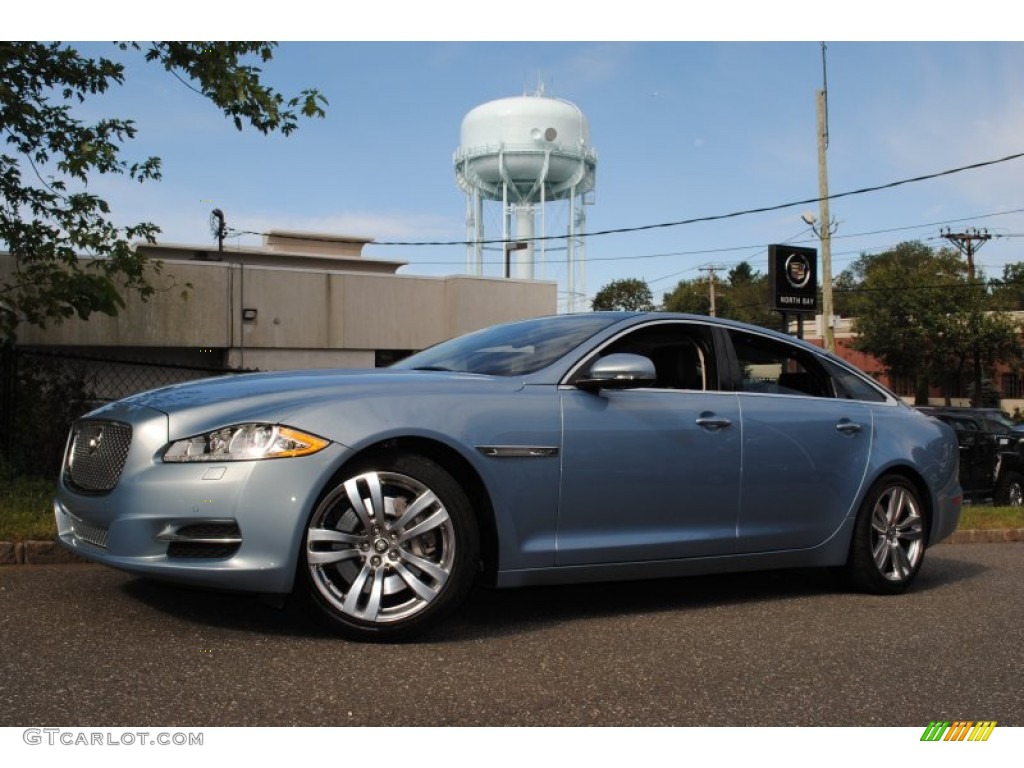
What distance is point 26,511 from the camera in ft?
22.0

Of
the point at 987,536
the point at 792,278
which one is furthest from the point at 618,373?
the point at 792,278

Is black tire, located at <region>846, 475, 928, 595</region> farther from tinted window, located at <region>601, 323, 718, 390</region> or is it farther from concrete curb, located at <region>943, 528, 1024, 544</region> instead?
concrete curb, located at <region>943, 528, 1024, 544</region>

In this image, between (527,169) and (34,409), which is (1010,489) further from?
(527,169)

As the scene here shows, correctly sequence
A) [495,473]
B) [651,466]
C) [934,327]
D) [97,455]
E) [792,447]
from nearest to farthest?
[97,455] → [495,473] → [651,466] → [792,447] → [934,327]

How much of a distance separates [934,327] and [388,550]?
5211cm

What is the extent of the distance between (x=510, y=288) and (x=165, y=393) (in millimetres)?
24173

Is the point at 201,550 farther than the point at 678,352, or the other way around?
the point at 678,352

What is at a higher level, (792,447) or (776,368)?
(776,368)

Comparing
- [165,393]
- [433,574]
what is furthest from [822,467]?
[165,393]

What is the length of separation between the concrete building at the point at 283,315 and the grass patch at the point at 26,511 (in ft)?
41.9

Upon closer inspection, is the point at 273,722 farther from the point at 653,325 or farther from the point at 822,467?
the point at 822,467

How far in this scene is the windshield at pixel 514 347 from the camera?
4.91m

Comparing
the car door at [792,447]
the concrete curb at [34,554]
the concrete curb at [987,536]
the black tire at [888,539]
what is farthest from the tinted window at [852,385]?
the concrete curb at [34,554]
